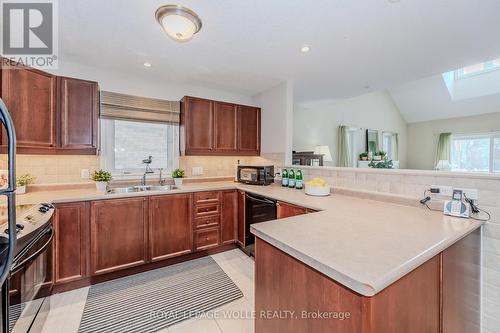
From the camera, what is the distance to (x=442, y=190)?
1627mm

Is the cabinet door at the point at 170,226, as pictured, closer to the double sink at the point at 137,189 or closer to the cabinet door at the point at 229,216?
the double sink at the point at 137,189

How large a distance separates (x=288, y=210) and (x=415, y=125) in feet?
26.2

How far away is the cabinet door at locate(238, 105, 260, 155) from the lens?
341 cm

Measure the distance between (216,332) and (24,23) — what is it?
2.94m

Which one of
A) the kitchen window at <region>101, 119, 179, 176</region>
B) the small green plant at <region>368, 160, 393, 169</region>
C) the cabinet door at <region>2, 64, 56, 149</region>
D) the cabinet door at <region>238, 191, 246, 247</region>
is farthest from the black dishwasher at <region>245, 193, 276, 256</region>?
the small green plant at <region>368, 160, 393, 169</region>

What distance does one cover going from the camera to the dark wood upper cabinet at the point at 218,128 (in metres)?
2.98

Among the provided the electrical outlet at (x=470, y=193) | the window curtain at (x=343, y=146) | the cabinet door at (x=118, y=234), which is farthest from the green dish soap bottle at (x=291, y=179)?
the window curtain at (x=343, y=146)

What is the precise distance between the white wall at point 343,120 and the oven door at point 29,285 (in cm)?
432

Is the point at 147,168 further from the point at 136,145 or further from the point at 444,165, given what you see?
the point at 444,165

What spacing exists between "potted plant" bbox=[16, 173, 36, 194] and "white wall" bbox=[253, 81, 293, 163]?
9.49ft

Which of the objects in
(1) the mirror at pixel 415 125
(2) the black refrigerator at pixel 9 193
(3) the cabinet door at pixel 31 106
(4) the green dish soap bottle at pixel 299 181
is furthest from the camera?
(1) the mirror at pixel 415 125

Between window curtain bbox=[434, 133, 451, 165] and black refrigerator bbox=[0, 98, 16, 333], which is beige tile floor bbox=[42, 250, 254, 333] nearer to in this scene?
black refrigerator bbox=[0, 98, 16, 333]

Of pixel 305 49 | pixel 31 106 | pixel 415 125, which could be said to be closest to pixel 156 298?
pixel 31 106

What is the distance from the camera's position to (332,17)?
1744 millimetres
